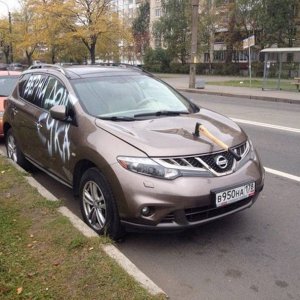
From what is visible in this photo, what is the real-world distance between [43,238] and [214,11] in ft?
164

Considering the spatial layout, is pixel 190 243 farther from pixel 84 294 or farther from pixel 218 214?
pixel 84 294

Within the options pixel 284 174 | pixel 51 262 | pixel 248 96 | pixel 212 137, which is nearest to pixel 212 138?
pixel 212 137

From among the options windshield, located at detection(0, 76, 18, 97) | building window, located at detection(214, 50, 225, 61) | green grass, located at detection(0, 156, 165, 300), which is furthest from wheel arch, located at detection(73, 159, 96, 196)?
building window, located at detection(214, 50, 225, 61)

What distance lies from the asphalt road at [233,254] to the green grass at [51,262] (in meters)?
0.37

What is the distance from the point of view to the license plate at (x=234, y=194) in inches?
154

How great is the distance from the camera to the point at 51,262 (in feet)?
12.2

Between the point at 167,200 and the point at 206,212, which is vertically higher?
the point at 167,200

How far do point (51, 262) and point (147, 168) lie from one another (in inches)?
43.7

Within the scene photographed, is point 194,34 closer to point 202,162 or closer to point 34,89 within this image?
point 34,89

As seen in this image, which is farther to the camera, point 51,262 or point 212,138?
point 212,138

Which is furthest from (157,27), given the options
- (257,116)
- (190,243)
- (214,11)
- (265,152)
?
(190,243)

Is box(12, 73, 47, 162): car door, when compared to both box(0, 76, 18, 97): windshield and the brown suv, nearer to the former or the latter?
the brown suv

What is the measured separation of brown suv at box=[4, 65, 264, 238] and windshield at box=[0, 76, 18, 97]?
466 centimetres

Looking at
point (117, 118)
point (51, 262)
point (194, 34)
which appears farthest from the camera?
point (194, 34)
